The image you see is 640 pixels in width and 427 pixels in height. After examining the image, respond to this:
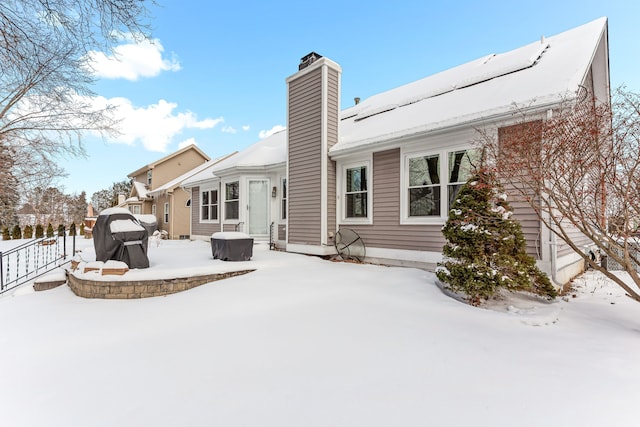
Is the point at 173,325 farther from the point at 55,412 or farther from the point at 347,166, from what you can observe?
the point at 347,166

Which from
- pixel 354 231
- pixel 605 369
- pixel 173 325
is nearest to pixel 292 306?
pixel 173 325

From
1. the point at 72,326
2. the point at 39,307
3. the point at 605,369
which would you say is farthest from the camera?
the point at 39,307

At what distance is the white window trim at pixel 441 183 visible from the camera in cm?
582

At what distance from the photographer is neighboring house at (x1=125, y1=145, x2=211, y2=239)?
1653 centimetres

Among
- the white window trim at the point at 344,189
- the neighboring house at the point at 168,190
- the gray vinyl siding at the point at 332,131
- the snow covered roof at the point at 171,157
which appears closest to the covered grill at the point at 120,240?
the gray vinyl siding at the point at 332,131

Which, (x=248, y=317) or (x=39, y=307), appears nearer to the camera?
(x=248, y=317)

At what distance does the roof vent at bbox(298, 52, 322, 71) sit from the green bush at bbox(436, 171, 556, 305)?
5832 millimetres

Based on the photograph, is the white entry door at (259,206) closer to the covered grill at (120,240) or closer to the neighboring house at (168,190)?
the covered grill at (120,240)

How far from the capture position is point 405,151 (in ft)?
21.0

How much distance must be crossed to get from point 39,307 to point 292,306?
177 inches

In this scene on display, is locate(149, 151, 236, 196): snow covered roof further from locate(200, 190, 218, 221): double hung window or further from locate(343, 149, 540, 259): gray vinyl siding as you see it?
locate(343, 149, 540, 259): gray vinyl siding

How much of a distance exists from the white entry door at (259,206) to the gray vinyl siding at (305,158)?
151 centimetres

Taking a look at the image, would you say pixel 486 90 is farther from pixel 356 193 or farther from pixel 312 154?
pixel 312 154

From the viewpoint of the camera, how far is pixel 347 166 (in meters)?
7.48
